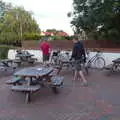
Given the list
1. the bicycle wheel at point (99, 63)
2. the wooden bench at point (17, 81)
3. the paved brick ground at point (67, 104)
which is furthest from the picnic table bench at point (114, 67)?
the wooden bench at point (17, 81)

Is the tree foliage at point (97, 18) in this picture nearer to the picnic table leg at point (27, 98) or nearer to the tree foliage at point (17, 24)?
the picnic table leg at point (27, 98)

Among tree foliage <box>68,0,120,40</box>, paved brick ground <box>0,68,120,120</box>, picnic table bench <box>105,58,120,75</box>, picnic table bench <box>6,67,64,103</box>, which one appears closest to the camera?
paved brick ground <box>0,68,120,120</box>

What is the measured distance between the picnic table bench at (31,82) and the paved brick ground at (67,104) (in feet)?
0.95

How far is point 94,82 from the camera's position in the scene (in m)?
10.5

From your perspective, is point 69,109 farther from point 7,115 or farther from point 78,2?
point 78,2

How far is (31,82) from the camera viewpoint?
8094mm

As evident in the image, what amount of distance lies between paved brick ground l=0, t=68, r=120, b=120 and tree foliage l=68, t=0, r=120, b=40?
7524 millimetres

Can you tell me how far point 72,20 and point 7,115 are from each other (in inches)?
481

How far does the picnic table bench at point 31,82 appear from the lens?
7416 mm

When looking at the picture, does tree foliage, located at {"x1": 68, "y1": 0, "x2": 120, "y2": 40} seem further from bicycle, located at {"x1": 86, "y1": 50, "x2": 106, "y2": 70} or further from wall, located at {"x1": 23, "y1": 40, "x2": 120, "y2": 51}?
bicycle, located at {"x1": 86, "y1": 50, "x2": 106, "y2": 70}

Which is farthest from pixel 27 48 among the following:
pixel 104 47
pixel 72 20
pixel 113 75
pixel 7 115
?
pixel 7 115

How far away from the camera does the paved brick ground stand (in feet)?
20.4

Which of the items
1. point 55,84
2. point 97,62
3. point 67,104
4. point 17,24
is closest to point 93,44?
point 97,62

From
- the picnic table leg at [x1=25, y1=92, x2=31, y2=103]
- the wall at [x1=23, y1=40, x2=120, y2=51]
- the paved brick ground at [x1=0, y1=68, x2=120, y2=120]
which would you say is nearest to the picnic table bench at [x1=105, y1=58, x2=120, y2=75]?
the paved brick ground at [x1=0, y1=68, x2=120, y2=120]
